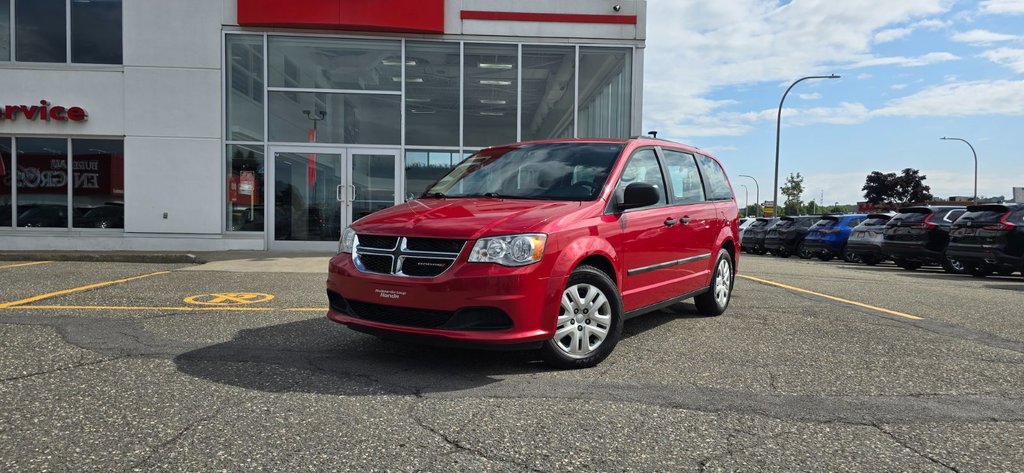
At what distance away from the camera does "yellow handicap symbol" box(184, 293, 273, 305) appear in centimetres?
677

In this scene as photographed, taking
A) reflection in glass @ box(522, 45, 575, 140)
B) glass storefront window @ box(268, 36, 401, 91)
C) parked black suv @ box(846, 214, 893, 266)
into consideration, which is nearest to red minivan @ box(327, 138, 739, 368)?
reflection in glass @ box(522, 45, 575, 140)

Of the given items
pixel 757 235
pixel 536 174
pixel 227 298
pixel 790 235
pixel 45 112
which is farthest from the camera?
pixel 757 235

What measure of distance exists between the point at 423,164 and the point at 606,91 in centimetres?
457

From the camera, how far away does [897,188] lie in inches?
2980

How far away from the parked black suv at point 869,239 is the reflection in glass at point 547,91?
325 inches

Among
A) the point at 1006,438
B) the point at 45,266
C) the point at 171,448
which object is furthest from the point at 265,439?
the point at 45,266

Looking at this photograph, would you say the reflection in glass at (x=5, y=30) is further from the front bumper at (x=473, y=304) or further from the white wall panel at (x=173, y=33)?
the front bumper at (x=473, y=304)

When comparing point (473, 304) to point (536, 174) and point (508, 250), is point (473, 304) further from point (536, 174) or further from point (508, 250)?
point (536, 174)

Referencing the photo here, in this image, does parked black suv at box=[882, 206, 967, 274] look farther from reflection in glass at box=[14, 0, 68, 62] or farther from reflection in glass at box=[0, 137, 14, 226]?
reflection in glass at box=[0, 137, 14, 226]

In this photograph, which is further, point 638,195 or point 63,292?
point 63,292

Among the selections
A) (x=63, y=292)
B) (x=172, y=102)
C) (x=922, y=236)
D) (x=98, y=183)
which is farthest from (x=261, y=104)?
(x=922, y=236)

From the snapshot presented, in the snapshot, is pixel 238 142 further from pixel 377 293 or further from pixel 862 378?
pixel 862 378

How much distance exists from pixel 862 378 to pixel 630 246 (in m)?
1.70

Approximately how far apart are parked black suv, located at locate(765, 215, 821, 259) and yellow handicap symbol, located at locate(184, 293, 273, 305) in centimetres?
1799
